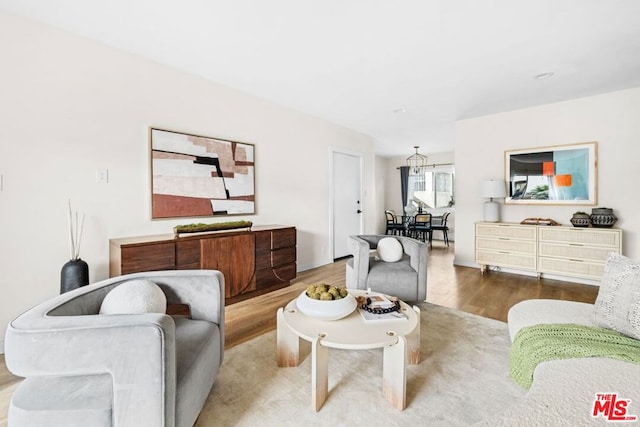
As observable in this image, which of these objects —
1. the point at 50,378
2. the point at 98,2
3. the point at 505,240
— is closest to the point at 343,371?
the point at 50,378

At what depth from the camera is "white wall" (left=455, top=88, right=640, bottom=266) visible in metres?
3.44

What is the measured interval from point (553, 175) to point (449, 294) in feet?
7.86

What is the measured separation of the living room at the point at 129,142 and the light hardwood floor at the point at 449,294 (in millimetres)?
519

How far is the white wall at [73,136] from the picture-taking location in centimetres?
208

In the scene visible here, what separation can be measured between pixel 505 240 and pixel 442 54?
2786 millimetres

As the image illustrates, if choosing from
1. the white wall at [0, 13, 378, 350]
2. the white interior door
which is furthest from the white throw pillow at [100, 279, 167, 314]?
the white interior door

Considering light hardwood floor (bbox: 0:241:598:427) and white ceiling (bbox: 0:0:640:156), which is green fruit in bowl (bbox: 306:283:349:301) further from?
white ceiling (bbox: 0:0:640:156)

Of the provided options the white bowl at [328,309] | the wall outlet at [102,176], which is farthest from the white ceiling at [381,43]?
the white bowl at [328,309]

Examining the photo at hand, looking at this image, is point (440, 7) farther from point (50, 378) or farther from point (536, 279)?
point (536, 279)

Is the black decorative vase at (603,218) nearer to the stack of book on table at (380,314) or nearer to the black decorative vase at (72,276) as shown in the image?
the stack of book on table at (380,314)

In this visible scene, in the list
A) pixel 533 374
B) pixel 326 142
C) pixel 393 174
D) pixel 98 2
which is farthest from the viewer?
pixel 393 174

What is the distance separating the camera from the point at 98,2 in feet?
6.39

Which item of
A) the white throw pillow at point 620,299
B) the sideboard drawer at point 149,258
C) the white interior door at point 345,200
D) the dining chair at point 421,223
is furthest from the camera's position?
the dining chair at point 421,223

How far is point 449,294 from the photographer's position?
3.23 m
